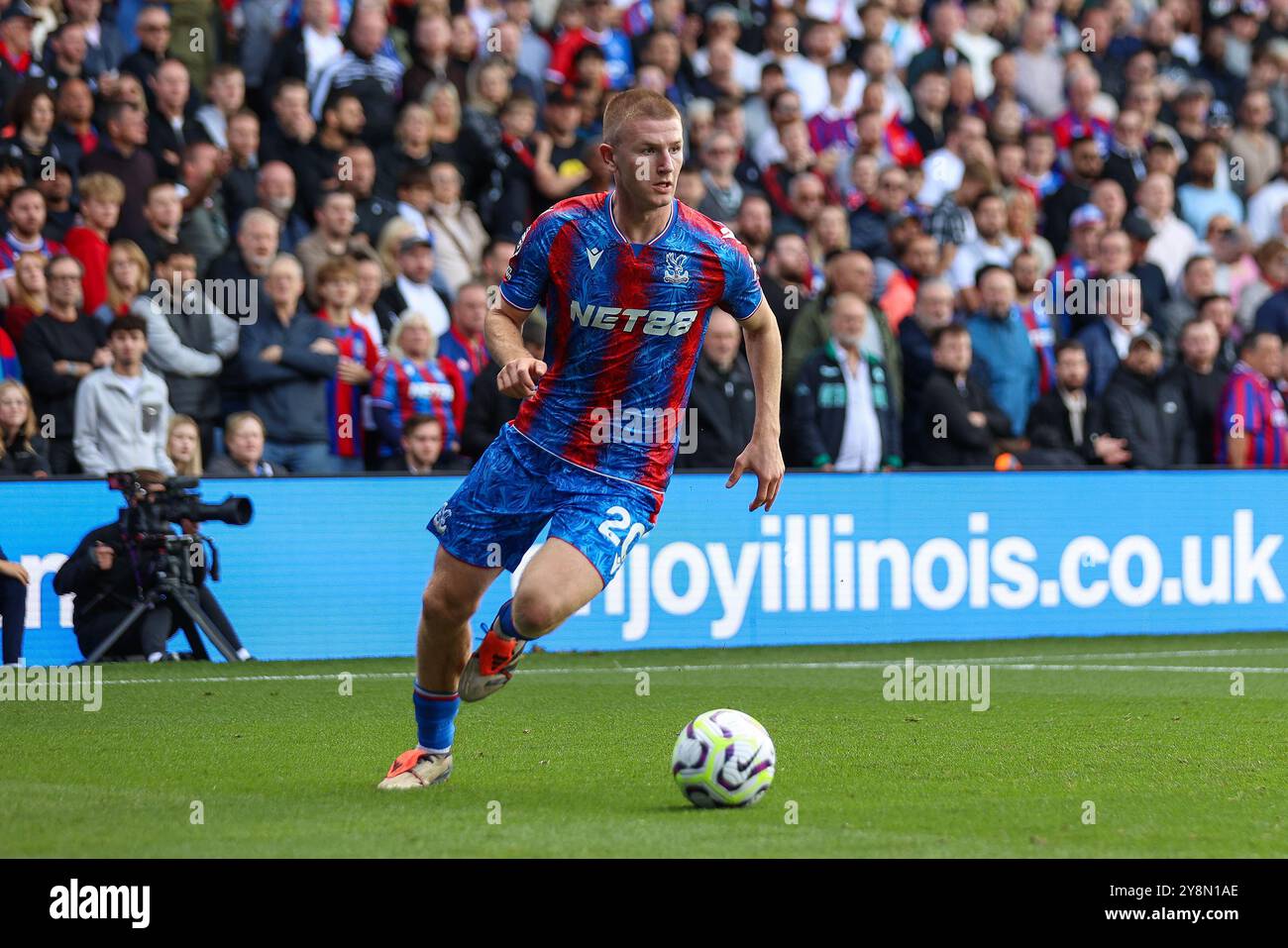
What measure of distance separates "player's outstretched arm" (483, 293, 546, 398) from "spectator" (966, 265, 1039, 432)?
9098mm

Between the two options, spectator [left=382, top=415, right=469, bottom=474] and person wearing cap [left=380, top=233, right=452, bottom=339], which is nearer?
spectator [left=382, top=415, right=469, bottom=474]

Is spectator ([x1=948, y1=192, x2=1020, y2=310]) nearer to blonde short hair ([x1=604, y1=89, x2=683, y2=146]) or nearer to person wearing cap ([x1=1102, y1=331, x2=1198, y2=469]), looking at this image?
person wearing cap ([x1=1102, y1=331, x2=1198, y2=469])

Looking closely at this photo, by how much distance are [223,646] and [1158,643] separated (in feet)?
22.0

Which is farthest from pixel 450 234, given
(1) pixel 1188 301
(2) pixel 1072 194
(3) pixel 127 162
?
(1) pixel 1188 301

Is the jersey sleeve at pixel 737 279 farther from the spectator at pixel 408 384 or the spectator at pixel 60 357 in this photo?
the spectator at pixel 60 357

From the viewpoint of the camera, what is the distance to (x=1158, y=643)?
14273 mm

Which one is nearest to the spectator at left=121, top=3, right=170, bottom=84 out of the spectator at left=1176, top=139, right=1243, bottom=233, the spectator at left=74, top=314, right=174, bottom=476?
the spectator at left=74, top=314, right=174, bottom=476

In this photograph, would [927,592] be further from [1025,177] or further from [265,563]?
[1025,177]

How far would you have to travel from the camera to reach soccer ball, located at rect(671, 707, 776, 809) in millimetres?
6973

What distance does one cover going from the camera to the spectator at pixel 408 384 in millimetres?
13719

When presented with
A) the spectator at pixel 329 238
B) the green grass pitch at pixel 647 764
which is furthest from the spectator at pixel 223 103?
the green grass pitch at pixel 647 764

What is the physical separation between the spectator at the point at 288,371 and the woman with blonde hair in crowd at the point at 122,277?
80cm

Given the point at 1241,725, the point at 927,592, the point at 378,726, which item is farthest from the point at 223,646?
the point at 1241,725
